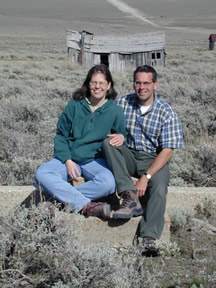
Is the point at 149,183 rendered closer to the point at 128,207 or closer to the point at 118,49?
the point at 128,207

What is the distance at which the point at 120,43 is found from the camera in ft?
71.3

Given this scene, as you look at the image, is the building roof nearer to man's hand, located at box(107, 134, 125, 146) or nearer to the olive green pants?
the olive green pants

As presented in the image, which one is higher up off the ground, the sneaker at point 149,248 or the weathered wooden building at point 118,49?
the weathered wooden building at point 118,49

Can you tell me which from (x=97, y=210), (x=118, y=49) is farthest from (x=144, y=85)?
(x=118, y=49)

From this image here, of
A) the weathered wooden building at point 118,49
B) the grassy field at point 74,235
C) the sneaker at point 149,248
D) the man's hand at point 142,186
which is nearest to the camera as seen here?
the grassy field at point 74,235

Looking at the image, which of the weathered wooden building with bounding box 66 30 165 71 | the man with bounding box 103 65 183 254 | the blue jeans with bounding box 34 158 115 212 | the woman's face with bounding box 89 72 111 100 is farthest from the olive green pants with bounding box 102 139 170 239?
the weathered wooden building with bounding box 66 30 165 71

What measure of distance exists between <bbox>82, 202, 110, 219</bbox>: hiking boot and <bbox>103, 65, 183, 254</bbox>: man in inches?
4.6

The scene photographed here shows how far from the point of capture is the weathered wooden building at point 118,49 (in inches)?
853

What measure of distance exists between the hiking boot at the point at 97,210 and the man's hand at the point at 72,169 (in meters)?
0.32

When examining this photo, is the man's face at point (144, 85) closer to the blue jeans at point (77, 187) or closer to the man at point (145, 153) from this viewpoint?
the man at point (145, 153)

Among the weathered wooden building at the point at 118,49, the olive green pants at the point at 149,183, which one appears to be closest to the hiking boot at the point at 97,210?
the olive green pants at the point at 149,183

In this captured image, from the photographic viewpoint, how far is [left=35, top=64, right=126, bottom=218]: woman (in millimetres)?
3744

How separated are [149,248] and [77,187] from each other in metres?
0.83

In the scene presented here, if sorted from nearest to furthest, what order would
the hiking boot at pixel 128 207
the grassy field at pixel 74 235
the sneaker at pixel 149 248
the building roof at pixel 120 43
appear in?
the grassy field at pixel 74 235 < the sneaker at pixel 149 248 < the hiking boot at pixel 128 207 < the building roof at pixel 120 43
